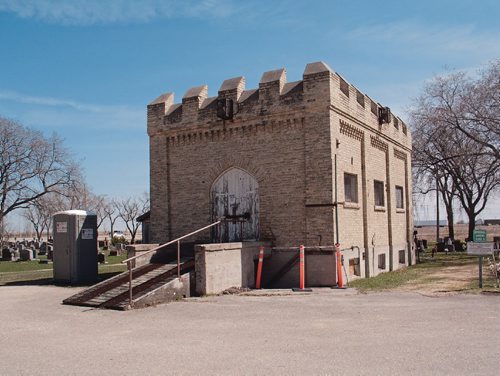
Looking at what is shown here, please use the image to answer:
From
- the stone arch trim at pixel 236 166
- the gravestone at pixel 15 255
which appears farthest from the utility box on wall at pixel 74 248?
the gravestone at pixel 15 255

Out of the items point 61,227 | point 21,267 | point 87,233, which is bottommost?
point 21,267

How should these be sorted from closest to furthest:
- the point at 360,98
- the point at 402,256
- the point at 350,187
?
the point at 350,187 < the point at 360,98 < the point at 402,256

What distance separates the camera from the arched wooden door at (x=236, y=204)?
1628cm

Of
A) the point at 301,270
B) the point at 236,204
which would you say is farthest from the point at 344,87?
the point at 301,270

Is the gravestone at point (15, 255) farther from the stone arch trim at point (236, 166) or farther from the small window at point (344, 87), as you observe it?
the small window at point (344, 87)

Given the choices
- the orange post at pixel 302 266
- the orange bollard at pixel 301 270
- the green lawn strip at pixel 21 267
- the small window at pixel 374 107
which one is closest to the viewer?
the orange bollard at pixel 301 270

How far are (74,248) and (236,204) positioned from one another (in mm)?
5414

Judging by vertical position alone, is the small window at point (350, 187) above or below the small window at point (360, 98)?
below

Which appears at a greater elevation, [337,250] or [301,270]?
[337,250]

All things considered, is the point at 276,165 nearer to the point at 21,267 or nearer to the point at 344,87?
the point at 344,87

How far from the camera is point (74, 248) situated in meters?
16.5

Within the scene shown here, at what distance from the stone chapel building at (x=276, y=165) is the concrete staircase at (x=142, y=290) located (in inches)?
132

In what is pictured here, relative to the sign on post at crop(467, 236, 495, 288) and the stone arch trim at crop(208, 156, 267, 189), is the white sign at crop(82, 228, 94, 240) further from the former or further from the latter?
the sign on post at crop(467, 236, 495, 288)

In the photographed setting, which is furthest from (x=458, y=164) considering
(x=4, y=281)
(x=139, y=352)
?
(x=139, y=352)
